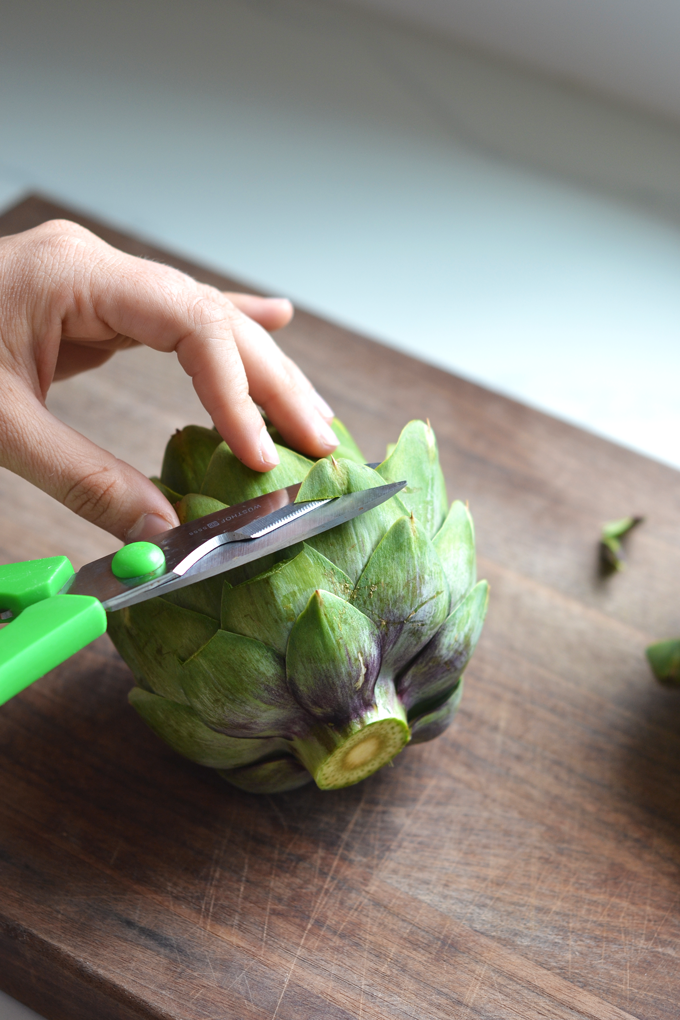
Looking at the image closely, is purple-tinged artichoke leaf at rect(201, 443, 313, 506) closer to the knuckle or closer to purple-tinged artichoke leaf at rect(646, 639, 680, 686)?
the knuckle

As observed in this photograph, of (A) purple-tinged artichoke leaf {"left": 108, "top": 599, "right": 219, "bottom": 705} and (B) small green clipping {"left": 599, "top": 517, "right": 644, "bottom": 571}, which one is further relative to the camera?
(B) small green clipping {"left": 599, "top": 517, "right": 644, "bottom": 571}

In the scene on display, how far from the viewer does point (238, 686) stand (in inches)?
23.9

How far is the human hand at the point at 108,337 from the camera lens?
2.23 feet

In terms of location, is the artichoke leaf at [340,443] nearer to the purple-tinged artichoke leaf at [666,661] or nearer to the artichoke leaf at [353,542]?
the artichoke leaf at [353,542]

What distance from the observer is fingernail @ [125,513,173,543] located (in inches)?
25.9

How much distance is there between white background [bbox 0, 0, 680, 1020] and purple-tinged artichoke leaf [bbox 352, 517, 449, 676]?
0.67 metres

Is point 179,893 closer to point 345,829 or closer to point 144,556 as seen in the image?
point 345,829

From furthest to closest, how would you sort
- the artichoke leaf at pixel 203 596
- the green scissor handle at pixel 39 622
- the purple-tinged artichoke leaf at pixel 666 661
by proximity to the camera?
1. the purple-tinged artichoke leaf at pixel 666 661
2. the artichoke leaf at pixel 203 596
3. the green scissor handle at pixel 39 622

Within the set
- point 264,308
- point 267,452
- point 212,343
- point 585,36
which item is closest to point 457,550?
point 267,452

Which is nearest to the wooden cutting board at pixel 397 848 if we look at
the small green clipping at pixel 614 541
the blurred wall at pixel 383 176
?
the small green clipping at pixel 614 541

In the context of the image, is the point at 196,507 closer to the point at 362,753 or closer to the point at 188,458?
the point at 188,458


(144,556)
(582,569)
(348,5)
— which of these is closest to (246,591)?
(144,556)

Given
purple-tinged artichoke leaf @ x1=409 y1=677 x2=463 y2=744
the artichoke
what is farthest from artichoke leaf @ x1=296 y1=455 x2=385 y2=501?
purple-tinged artichoke leaf @ x1=409 y1=677 x2=463 y2=744

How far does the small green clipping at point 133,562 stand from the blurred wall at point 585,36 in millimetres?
1295
